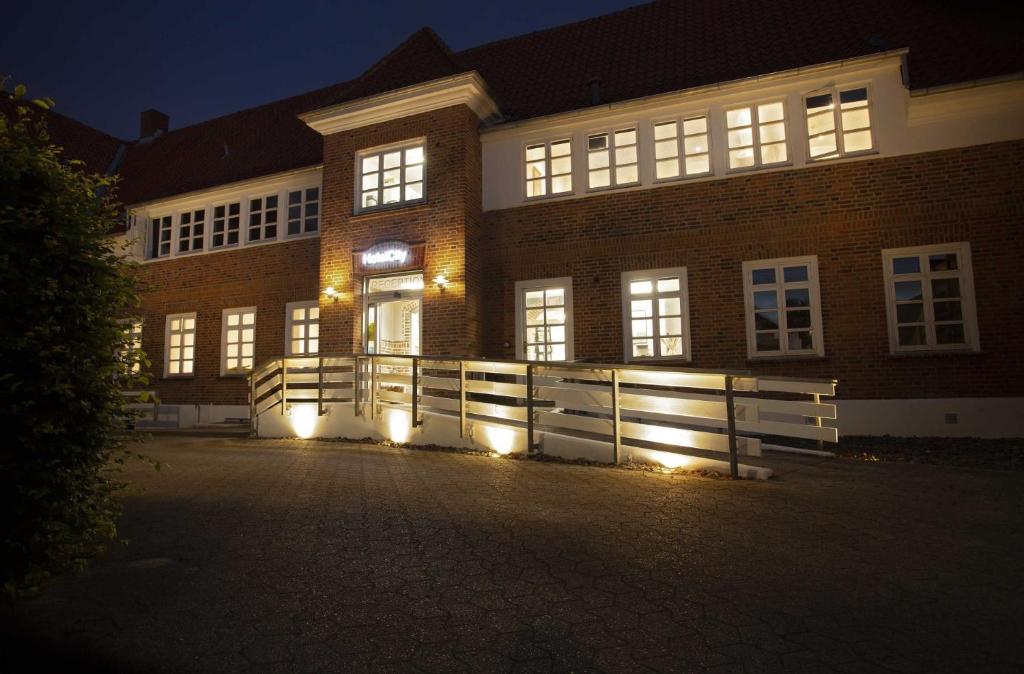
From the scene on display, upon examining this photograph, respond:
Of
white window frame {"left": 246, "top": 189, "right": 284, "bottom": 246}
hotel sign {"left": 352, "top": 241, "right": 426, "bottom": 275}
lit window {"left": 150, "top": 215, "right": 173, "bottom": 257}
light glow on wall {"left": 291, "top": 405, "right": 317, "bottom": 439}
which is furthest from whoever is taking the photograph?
lit window {"left": 150, "top": 215, "right": 173, "bottom": 257}

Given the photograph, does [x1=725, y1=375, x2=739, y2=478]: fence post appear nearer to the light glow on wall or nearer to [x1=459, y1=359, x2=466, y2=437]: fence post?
[x1=459, y1=359, x2=466, y2=437]: fence post

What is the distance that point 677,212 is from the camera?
1287cm

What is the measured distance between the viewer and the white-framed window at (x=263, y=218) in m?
17.4

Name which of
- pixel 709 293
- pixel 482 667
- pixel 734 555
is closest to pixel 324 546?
pixel 482 667

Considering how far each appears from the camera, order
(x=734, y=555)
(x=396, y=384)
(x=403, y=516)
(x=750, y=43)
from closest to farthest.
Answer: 1. (x=734, y=555)
2. (x=403, y=516)
3. (x=396, y=384)
4. (x=750, y=43)

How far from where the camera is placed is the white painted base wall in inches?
413

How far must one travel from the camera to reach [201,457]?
Answer: 9.13 metres

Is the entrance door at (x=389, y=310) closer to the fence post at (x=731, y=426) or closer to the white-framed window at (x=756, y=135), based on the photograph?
the white-framed window at (x=756, y=135)

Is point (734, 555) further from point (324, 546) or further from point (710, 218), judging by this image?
point (710, 218)

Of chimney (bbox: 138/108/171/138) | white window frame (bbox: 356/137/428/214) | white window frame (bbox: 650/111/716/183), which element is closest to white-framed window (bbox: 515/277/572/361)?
white window frame (bbox: 650/111/716/183)

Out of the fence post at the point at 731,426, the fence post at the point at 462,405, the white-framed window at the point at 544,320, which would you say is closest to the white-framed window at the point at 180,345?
the white-framed window at the point at 544,320

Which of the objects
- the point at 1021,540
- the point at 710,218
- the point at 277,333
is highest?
the point at 710,218

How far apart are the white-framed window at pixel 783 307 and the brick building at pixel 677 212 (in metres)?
0.04

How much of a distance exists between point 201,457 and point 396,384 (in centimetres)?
321
